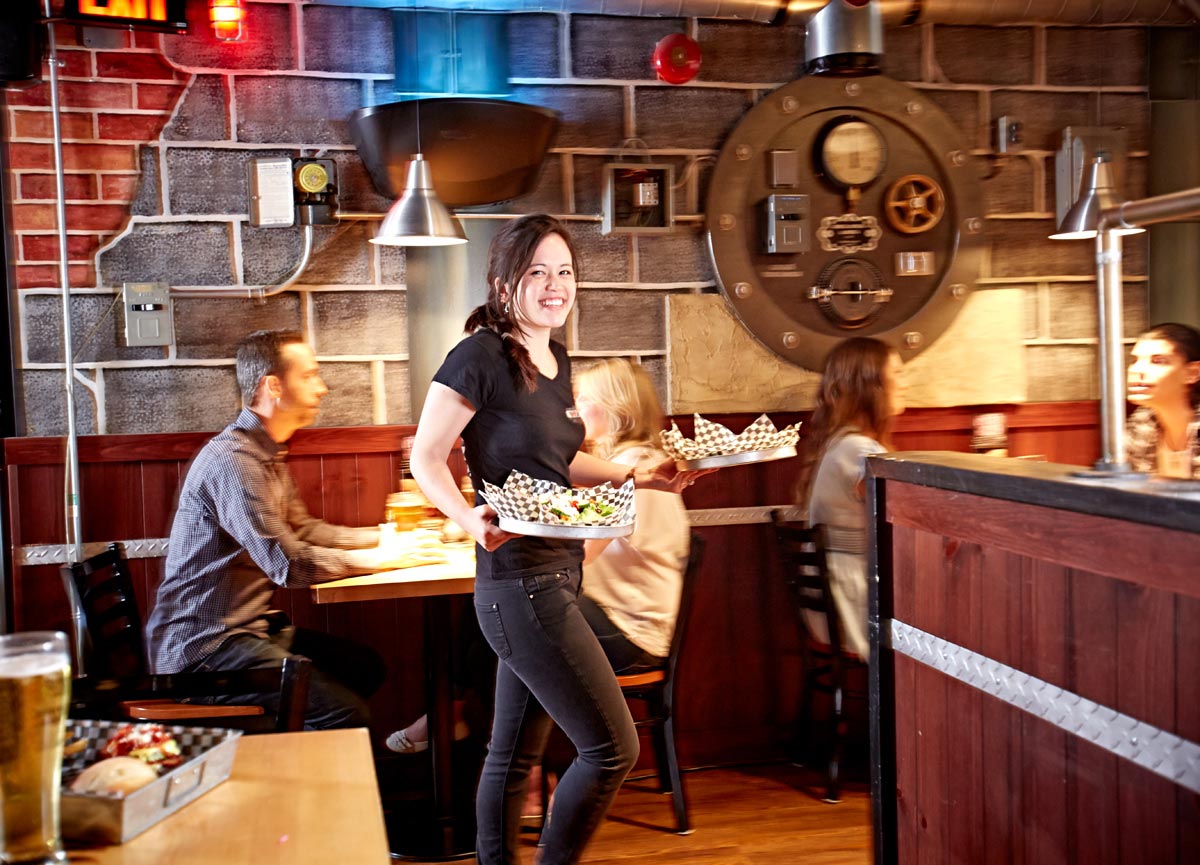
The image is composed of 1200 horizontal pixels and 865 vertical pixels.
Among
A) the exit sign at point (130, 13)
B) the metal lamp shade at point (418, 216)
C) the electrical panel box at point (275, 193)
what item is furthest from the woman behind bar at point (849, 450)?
the exit sign at point (130, 13)

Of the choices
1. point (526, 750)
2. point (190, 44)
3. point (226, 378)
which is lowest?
point (526, 750)

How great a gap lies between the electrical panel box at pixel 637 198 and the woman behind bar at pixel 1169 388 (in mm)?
1665

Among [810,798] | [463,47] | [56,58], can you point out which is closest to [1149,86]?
[463,47]

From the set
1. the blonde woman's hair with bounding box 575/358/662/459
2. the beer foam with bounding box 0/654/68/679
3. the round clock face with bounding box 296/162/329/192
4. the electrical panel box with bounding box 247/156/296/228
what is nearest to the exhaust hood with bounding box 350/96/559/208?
the round clock face with bounding box 296/162/329/192

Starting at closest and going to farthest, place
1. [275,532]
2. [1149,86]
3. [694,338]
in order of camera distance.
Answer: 1. [275,532]
2. [694,338]
3. [1149,86]

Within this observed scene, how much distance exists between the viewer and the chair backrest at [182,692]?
3.14 metres

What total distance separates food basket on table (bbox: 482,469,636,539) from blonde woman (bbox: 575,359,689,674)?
2.91ft

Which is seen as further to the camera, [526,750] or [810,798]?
[810,798]

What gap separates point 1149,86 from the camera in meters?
4.65

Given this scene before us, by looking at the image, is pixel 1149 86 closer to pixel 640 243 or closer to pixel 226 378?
pixel 640 243

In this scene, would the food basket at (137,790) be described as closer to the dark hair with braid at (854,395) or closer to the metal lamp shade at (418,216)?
the metal lamp shade at (418,216)

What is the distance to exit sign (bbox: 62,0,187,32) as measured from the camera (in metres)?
3.60

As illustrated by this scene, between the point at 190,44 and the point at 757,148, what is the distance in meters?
1.98

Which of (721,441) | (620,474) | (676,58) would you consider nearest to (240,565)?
(620,474)
